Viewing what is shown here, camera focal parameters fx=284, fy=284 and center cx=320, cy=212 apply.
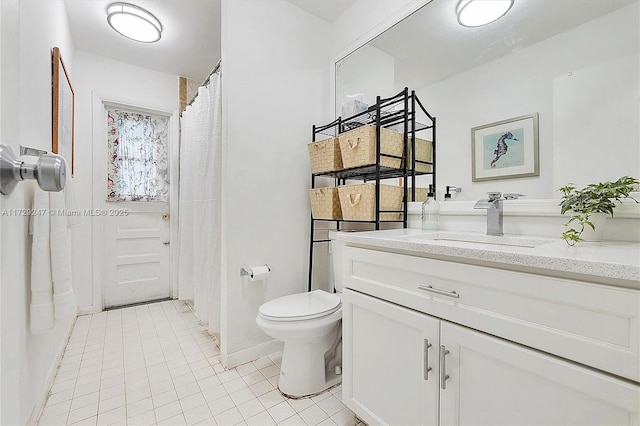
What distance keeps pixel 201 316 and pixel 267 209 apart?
41.7 inches

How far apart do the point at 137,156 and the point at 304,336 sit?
2.58m

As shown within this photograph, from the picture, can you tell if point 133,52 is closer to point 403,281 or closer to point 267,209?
point 267,209

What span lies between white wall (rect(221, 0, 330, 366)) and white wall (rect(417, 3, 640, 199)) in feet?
3.56

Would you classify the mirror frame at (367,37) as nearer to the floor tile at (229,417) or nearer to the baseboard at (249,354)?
the baseboard at (249,354)

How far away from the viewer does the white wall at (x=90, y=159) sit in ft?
8.34

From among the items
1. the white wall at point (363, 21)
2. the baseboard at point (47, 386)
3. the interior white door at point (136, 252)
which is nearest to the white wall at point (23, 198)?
the baseboard at point (47, 386)

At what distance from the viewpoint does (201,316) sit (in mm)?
2229

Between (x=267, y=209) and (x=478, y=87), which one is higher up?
(x=478, y=87)

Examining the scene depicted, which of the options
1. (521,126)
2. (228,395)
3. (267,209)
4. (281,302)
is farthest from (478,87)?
(228,395)

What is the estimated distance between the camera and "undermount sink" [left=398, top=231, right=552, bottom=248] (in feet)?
3.46

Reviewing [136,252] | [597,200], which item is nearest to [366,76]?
[597,200]

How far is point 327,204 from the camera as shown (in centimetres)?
184

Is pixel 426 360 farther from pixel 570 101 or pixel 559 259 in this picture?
pixel 570 101

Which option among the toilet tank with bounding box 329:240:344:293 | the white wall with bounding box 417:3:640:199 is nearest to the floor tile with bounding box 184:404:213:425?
the toilet tank with bounding box 329:240:344:293
